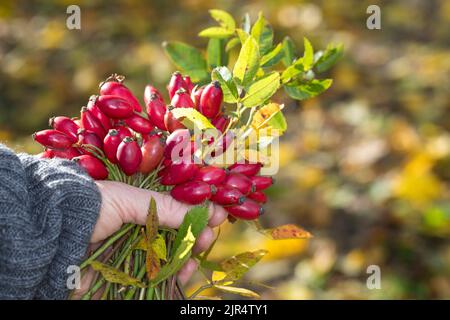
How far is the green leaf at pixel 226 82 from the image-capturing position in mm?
1007

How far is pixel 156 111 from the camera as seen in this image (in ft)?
3.60

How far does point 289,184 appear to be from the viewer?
2.64m

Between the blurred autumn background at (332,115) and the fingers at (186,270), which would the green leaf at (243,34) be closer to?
the fingers at (186,270)

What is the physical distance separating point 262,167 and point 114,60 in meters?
2.27

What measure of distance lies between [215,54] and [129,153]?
31cm

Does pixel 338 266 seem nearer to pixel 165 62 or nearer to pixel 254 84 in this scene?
pixel 165 62

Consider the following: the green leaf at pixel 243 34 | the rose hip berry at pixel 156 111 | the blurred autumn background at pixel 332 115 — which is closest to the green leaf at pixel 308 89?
the green leaf at pixel 243 34

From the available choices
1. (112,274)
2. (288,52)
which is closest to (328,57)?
(288,52)

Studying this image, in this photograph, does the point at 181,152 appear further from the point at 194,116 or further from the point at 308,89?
the point at 308,89

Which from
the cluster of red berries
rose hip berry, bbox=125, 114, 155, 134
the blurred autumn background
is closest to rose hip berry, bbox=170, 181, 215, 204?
the cluster of red berries

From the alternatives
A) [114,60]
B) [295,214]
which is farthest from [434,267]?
[114,60]

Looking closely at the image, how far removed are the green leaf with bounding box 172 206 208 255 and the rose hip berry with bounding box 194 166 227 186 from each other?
0.06 meters

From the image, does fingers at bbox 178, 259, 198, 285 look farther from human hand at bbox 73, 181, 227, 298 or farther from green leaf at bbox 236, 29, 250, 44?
green leaf at bbox 236, 29, 250, 44

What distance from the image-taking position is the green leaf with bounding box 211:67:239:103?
3.31 ft
